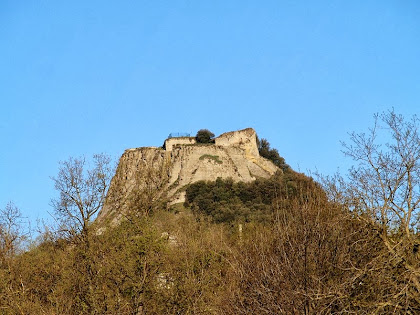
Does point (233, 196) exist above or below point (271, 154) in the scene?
below

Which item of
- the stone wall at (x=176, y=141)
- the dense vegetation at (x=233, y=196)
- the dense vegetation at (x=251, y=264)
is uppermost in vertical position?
the stone wall at (x=176, y=141)

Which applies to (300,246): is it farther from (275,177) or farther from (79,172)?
(275,177)

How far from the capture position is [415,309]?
34.5ft

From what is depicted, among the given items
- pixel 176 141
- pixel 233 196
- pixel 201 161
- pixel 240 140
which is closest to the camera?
pixel 233 196

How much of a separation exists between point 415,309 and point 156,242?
10.4m

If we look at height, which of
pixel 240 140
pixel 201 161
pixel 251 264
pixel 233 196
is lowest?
pixel 251 264

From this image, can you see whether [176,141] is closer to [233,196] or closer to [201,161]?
[201,161]

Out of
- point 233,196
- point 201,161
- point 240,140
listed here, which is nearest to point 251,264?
point 233,196

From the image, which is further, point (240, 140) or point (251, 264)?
point (240, 140)

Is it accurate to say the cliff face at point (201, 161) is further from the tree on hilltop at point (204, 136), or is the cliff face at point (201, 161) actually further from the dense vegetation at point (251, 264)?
the dense vegetation at point (251, 264)

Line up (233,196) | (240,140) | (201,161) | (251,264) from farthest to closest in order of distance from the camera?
(240,140) → (201,161) → (233,196) → (251,264)

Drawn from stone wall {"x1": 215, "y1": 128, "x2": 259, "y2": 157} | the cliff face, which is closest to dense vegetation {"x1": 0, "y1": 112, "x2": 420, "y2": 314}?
the cliff face

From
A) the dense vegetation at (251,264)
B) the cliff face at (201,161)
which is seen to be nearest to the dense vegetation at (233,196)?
the cliff face at (201,161)

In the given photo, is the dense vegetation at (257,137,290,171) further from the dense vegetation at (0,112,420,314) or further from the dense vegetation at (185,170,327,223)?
the dense vegetation at (0,112,420,314)
